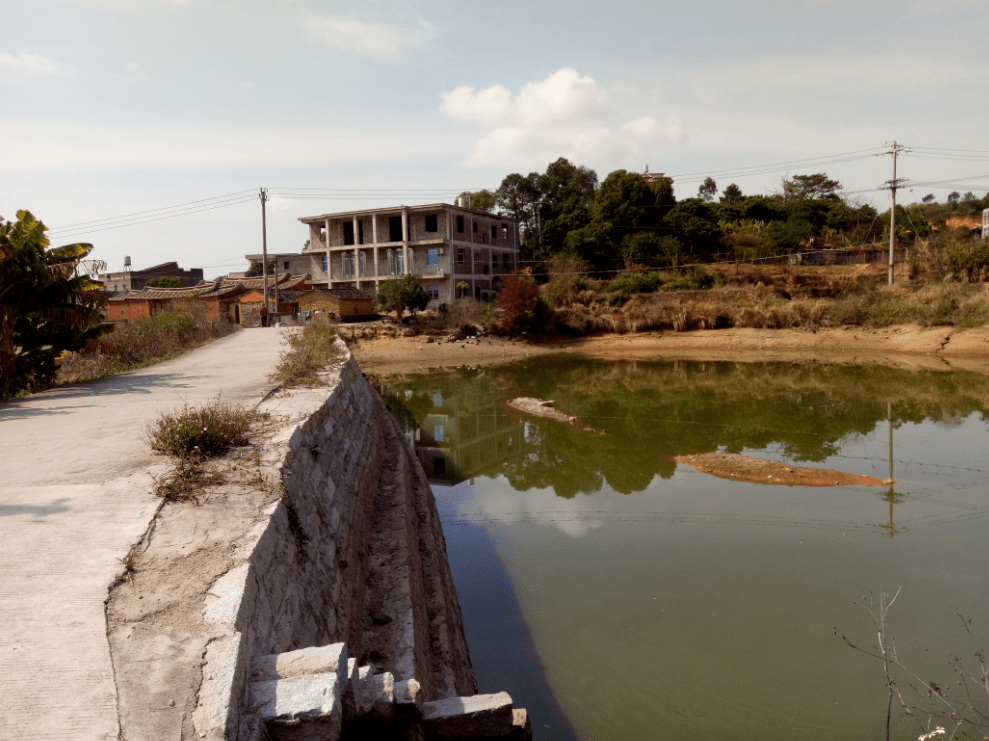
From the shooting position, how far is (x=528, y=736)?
4.54m

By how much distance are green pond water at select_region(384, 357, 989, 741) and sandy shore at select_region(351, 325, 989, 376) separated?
48.3ft

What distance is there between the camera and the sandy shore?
33.8m

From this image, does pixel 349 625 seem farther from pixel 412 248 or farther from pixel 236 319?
pixel 412 248

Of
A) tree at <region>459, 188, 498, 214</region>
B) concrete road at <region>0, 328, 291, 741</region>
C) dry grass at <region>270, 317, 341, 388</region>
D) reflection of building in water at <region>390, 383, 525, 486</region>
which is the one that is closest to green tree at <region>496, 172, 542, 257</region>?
tree at <region>459, 188, 498, 214</region>

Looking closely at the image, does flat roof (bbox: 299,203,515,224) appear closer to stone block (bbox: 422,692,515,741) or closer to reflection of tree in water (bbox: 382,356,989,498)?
reflection of tree in water (bbox: 382,356,989,498)

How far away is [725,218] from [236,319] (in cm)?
3538

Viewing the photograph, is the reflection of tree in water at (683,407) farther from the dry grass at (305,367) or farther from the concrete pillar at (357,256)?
the concrete pillar at (357,256)

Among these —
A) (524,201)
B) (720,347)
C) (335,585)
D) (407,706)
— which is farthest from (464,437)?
(524,201)

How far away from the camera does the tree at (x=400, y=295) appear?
41.8m

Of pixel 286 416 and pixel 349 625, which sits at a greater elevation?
pixel 286 416

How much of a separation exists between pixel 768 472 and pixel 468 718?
39.5 feet

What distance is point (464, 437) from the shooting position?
1994cm

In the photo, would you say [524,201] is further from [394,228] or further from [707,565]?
[707,565]

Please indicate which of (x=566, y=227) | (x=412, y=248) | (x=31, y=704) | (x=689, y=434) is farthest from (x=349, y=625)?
(x=566, y=227)
